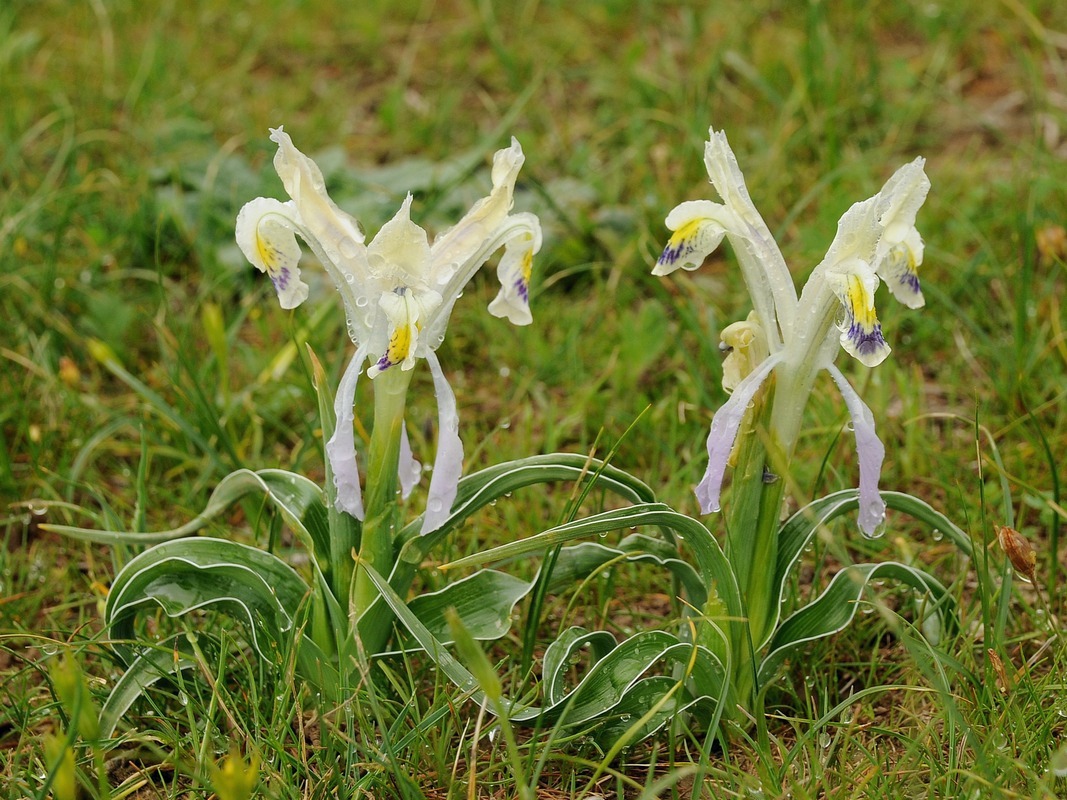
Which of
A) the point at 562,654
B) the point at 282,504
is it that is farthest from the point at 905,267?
the point at 282,504

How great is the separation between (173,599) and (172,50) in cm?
312

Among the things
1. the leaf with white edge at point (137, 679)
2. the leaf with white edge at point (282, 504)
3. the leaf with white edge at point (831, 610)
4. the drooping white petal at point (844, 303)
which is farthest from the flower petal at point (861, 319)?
the leaf with white edge at point (137, 679)

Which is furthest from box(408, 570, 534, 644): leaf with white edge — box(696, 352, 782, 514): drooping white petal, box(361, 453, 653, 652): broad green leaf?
box(696, 352, 782, 514): drooping white petal

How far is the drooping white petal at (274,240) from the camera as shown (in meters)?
1.75

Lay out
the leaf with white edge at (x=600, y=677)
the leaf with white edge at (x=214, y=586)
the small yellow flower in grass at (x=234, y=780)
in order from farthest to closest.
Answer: the leaf with white edge at (x=214, y=586)
the leaf with white edge at (x=600, y=677)
the small yellow flower in grass at (x=234, y=780)

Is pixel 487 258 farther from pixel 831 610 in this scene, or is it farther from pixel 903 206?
pixel 831 610

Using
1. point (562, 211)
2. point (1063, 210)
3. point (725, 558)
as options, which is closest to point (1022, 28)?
point (1063, 210)

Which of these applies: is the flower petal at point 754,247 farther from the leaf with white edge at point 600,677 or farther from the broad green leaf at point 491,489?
the leaf with white edge at point 600,677

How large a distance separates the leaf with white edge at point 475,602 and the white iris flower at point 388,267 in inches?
8.2

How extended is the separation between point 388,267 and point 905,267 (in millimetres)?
786

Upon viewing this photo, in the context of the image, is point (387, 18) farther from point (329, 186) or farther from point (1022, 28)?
point (1022, 28)

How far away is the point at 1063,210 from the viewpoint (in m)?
3.44

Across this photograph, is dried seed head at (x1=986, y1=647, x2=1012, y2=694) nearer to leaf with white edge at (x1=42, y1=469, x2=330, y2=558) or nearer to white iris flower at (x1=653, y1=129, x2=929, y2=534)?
white iris flower at (x1=653, y1=129, x2=929, y2=534)

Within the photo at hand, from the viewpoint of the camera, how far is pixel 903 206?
1726 millimetres
